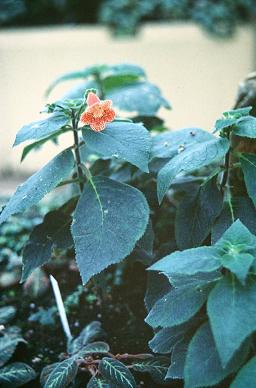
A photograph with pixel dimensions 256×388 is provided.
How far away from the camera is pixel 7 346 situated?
1.05m

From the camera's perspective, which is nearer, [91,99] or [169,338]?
[169,338]

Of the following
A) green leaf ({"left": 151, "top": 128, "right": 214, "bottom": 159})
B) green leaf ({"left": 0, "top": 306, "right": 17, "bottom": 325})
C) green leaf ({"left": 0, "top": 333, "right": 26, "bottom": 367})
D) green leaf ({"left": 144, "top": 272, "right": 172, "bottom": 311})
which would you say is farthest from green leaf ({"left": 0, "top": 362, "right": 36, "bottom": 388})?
green leaf ({"left": 151, "top": 128, "right": 214, "bottom": 159})

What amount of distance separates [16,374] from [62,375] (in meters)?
0.17

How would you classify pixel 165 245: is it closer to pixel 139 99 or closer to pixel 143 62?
pixel 139 99

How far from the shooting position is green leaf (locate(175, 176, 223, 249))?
925 mm

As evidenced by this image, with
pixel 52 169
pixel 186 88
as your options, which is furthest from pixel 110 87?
pixel 186 88

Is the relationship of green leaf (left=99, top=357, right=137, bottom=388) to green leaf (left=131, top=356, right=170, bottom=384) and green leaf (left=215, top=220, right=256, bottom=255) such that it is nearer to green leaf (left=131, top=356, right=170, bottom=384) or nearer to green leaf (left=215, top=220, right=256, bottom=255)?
green leaf (left=131, top=356, right=170, bottom=384)

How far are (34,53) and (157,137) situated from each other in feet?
10.6

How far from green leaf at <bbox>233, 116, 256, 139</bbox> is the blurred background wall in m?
2.83

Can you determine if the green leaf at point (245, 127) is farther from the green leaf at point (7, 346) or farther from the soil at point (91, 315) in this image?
the green leaf at point (7, 346)

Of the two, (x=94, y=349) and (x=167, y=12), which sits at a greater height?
(x=167, y=12)

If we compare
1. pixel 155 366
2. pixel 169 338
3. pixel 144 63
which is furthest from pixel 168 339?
pixel 144 63

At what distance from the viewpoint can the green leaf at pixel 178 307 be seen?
0.72 meters

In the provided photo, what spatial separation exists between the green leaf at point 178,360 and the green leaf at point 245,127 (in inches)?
14.6
